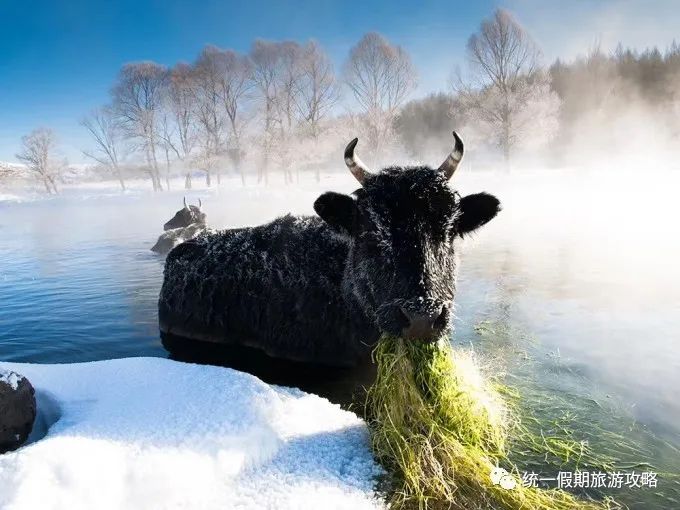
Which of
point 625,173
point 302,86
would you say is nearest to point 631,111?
point 625,173

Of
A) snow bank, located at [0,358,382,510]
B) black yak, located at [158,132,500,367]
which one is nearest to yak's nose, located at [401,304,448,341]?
black yak, located at [158,132,500,367]

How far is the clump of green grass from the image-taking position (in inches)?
109

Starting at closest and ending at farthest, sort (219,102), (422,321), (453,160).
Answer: (422,321), (453,160), (219,102)

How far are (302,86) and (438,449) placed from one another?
37.8 meters

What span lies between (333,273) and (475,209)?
78.6 inches

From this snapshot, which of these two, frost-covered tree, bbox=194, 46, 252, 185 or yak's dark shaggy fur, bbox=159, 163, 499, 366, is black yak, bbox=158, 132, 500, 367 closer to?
yak's dark shaggy fur, bbox=159, 163, 499, 366

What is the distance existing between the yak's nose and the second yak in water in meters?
13.0

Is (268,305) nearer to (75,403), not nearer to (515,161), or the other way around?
(75,403)

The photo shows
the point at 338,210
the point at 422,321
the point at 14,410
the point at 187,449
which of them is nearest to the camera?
the point at 187,449

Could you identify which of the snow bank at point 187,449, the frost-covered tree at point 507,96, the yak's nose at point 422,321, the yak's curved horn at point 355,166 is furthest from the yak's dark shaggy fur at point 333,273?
the frost-covered tree at point 507,96

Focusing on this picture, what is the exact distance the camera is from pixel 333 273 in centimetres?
543

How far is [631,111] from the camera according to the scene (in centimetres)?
3806

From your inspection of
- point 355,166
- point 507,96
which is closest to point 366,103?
point 507,96

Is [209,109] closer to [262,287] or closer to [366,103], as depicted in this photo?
[366,103]
